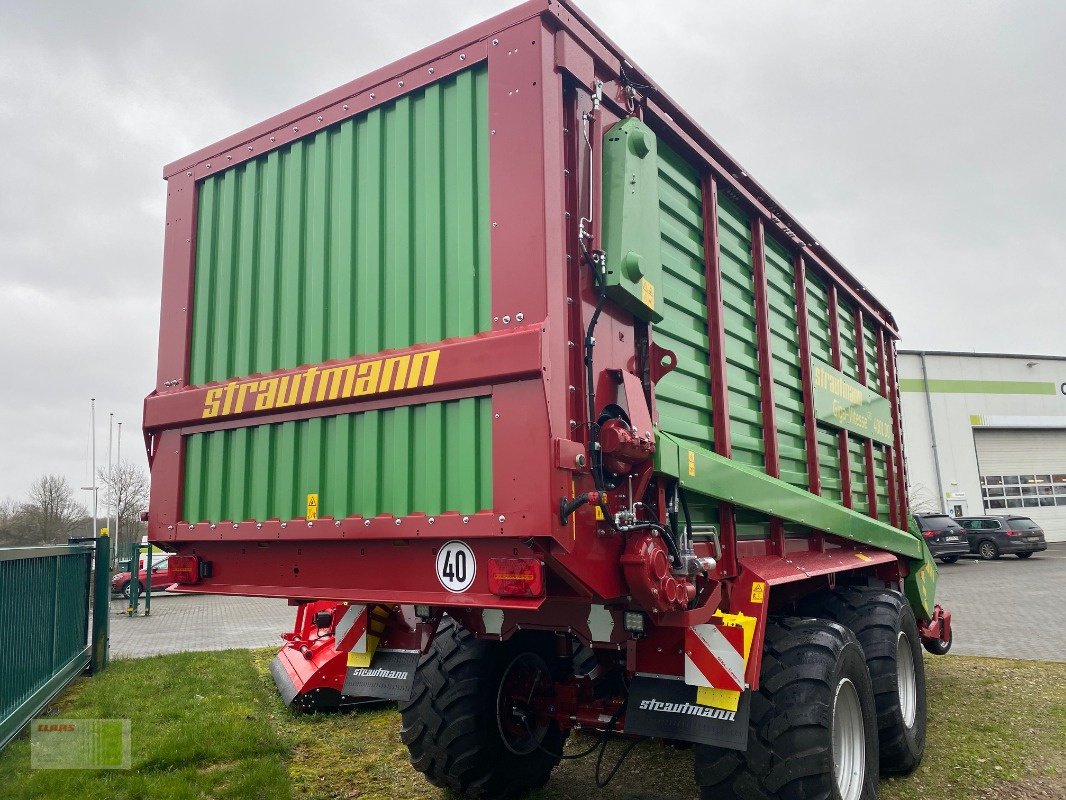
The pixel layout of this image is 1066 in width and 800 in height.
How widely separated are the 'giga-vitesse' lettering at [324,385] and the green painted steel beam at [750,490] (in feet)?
3.36

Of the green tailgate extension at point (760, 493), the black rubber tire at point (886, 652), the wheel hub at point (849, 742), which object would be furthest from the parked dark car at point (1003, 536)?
the wheel hub at point (849, 742)

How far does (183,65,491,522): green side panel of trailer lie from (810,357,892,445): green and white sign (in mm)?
3130

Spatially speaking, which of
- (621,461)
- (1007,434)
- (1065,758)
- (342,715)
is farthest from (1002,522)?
(621,461)

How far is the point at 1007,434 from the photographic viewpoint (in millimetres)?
33375

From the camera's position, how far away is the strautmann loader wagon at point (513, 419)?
10.00 feet

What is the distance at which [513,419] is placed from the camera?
293 centimetres

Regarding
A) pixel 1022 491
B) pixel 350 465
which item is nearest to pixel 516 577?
pixel 350 465

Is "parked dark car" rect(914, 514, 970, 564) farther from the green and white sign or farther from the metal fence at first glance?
the metal fence

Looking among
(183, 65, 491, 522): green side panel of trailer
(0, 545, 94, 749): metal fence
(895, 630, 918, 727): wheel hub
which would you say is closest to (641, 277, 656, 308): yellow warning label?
(183, 65, 491, 522): green side panel of trailer

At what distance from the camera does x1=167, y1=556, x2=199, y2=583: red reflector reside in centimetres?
397

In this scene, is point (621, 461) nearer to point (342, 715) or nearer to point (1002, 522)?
point (342, 715)

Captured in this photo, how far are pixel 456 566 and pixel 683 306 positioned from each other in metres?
1.72

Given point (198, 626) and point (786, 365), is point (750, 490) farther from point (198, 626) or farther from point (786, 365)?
point (198, 626)

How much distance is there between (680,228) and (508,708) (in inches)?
113
